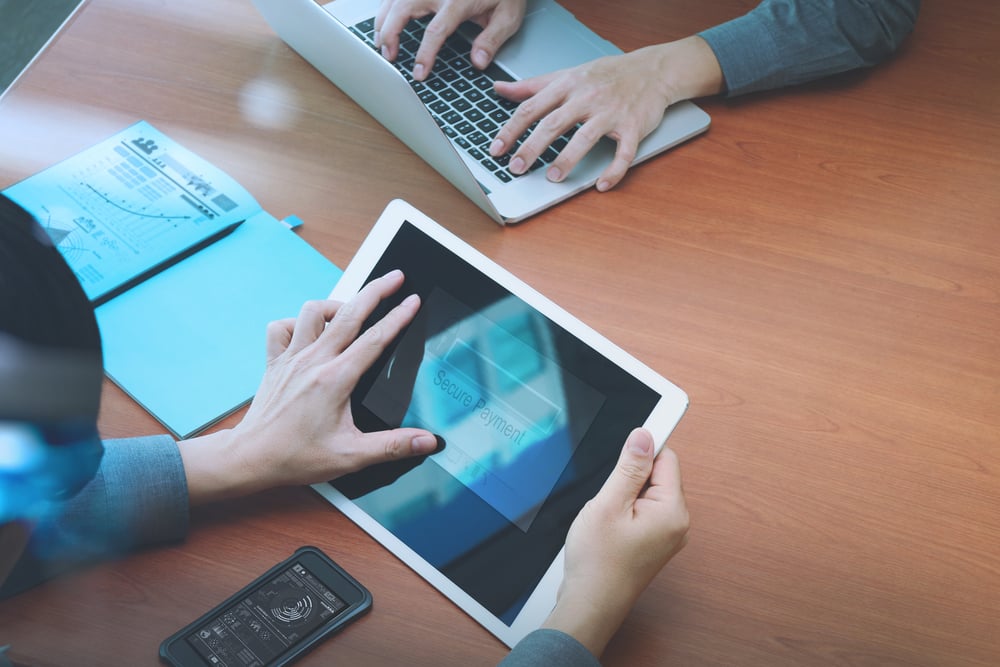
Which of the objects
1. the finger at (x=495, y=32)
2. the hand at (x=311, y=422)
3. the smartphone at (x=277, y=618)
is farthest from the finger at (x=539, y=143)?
the smartphone at (x=277, y=618)

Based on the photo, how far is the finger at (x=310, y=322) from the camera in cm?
84

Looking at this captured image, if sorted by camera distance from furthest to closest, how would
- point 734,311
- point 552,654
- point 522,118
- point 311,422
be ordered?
point 522,118, point 734,311, point 311,422, point 552,654

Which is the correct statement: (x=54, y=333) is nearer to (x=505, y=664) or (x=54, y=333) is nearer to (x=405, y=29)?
(x=505, y=664)

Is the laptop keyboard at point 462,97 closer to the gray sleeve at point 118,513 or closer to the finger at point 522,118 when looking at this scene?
the finger at point 522,118

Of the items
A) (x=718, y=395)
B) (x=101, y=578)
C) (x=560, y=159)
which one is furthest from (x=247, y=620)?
(x=560, y=159)

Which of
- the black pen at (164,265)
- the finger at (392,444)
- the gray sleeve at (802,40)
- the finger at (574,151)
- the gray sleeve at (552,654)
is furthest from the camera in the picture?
the gray sleeve at (802,40)

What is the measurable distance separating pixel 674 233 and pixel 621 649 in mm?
466

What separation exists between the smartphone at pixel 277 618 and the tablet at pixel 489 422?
6cm

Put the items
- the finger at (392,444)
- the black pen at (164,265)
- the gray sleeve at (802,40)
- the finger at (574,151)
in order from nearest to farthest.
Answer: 1. the finger at (392,444)
2. the black pen at (164,265)
3. the finger at (574,151)
4. the gray sleeve at (802,40)

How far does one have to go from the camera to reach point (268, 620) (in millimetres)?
727

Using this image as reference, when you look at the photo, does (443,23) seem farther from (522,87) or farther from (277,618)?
(277,618)

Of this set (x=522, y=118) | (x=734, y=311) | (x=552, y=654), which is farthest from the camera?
(x=522, y=118)

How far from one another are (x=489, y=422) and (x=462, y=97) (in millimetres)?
486

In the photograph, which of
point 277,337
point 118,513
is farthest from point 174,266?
point 118,513
